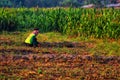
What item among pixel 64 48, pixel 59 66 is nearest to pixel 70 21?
pixel 64 48

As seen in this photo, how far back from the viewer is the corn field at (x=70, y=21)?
67.4ft

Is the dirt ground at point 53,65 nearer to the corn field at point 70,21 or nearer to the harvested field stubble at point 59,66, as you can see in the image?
the harvested field stubble at point 59,66

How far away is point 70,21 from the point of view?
22.6m

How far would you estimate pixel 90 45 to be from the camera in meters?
17.6

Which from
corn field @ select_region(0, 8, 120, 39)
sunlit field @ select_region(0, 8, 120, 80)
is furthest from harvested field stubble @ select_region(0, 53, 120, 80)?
corn field @ select_region(0, 8, 120, 39)

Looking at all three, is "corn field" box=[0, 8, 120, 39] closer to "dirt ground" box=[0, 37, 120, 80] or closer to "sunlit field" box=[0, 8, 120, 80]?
"sunlit field" box=[0, 8, 120, 80]

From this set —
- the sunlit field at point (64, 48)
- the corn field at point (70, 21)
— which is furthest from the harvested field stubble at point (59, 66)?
the corn field at point (70, 21)

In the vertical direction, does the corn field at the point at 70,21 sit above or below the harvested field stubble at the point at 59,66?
above

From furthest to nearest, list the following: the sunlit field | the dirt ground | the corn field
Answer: the corn field → the sunlit field → the dirt ground

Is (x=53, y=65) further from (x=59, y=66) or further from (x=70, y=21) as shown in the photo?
(x=70, y=21)

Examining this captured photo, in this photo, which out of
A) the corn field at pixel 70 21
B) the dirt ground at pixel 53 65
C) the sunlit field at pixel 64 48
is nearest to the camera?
the dirt ground at pixel 53 65

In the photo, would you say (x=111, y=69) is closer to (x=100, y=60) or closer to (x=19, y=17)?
(x=100, y=60)

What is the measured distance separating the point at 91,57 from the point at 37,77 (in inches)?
152

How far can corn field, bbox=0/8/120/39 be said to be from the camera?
67.4 ft
